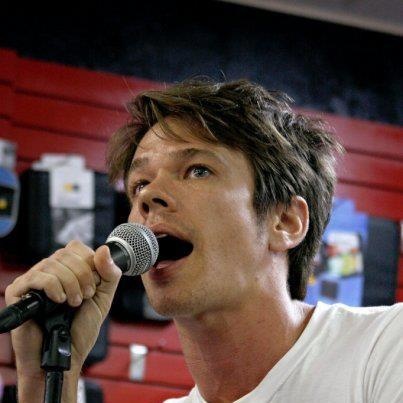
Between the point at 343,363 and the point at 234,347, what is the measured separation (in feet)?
1.00

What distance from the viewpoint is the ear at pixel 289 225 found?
2492mm

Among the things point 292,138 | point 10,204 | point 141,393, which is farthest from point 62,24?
point 292,138

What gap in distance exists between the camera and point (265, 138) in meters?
2.55

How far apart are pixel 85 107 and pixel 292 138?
238cm

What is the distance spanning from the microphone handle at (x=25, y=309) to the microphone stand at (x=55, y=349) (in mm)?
23

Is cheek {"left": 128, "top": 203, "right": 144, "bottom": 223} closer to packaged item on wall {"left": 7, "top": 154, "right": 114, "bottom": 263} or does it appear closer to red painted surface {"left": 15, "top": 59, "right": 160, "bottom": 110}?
packaged item on wall {"left": 7, "top": 154, "right": 114, "bottom": 263}

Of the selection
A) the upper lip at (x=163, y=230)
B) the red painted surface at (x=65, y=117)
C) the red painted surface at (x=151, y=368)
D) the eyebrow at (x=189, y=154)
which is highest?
the red painted surface at (x=65, y=117)

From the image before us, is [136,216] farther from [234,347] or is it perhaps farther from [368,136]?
[368,136]

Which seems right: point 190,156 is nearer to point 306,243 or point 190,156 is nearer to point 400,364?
point 306,243

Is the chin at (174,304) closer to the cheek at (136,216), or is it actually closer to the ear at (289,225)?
the cheek at (136,216)

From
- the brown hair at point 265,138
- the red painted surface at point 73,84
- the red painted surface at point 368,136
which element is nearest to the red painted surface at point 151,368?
the red painted surface at point 73,84

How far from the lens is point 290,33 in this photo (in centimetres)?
546

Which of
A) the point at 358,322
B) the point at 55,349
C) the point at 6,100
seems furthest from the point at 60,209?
the point at 55,349

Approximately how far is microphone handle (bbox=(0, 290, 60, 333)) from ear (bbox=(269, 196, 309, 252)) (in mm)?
863
